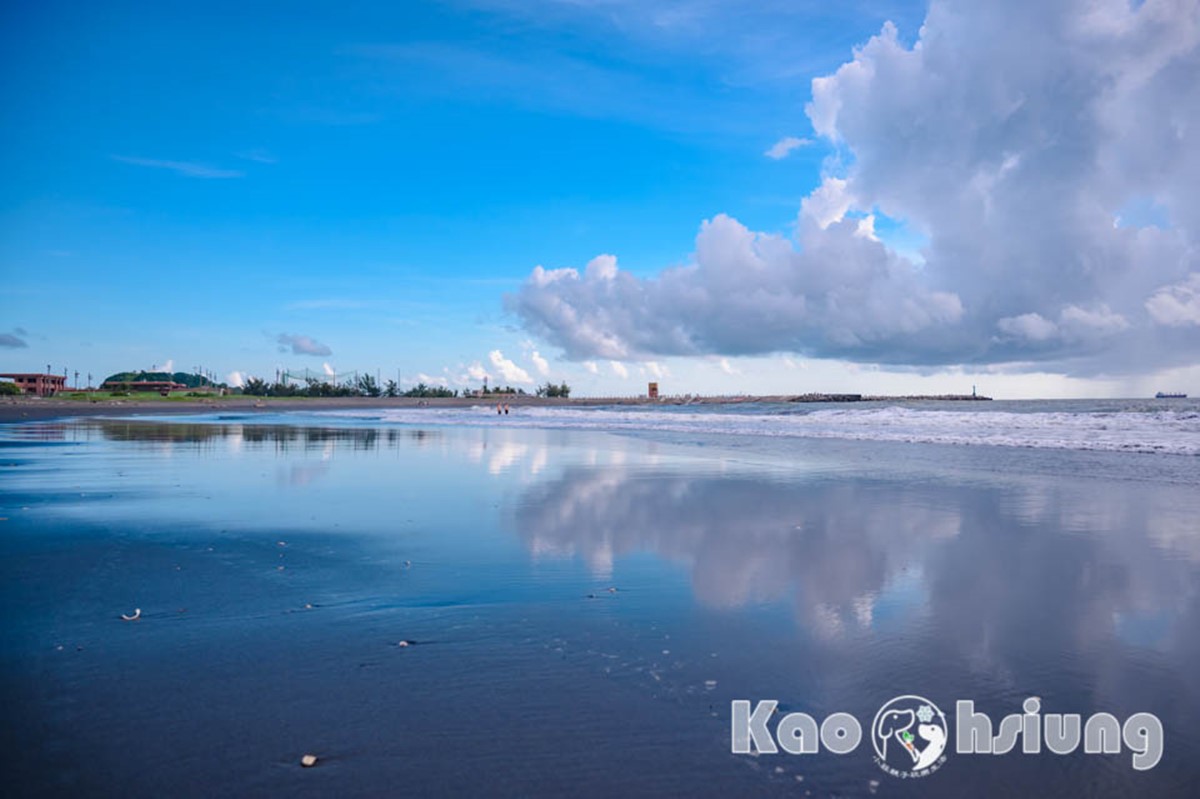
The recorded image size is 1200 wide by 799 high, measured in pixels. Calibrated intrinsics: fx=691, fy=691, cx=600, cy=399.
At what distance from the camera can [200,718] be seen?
3.02 m

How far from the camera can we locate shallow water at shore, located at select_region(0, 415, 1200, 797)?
2.75 metres

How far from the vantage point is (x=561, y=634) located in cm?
419

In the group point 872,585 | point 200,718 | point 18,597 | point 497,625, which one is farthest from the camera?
point 872,585

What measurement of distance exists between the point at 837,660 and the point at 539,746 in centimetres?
183

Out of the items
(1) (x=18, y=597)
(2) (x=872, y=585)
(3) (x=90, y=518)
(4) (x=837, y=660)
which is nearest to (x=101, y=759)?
(1) (x=18, y=597)

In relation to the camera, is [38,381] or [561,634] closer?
[561,634]

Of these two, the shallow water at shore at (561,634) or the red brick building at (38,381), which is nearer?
the shallow water at shore at (561,634)

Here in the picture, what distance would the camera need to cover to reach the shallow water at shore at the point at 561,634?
275cm

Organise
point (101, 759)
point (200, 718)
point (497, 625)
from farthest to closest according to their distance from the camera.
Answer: point (497, 625), point (200, 718), point (101, 759)

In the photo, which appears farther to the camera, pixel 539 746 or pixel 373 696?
pixel 373 696

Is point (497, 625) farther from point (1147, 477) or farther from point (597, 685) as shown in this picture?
point (1147, 477)

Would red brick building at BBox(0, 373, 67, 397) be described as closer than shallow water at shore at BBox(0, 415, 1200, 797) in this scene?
No

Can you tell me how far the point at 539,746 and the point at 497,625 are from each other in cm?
A: 153

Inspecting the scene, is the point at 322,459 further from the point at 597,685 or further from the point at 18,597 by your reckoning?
the point at 597,685
